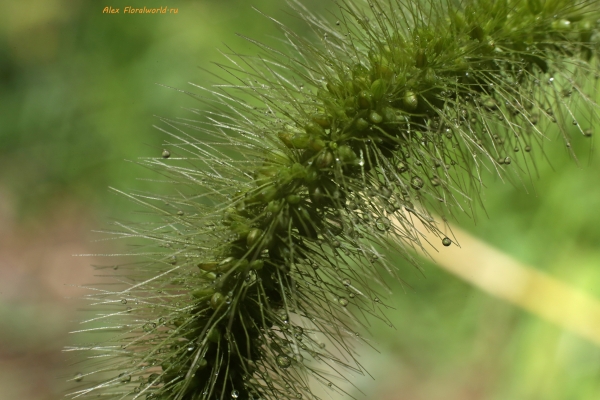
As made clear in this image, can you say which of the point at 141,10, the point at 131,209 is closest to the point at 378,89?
the point at 131,209

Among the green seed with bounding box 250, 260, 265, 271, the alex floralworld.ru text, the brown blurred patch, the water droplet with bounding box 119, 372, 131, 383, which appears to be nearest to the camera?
the green seed with bounding box 250, 260, 265, 271

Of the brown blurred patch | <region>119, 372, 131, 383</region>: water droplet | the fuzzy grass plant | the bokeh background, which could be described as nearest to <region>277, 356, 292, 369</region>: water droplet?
the fuzzy grass plant

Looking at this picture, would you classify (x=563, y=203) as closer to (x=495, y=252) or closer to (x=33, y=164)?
(x=495, y=252)

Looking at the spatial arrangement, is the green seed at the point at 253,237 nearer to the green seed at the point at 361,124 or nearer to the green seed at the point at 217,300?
the green seed at the point at 217,300

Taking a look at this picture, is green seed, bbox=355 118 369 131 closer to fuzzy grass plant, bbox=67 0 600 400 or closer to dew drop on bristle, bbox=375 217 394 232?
fuzzy grass plant, bbox=67 0 600 400

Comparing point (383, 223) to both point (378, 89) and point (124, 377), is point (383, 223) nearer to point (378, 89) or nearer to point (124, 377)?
point (378, 89)

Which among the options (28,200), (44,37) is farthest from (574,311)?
(44,37)
